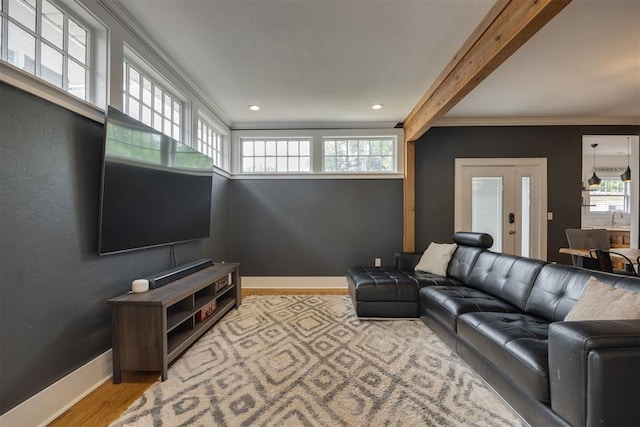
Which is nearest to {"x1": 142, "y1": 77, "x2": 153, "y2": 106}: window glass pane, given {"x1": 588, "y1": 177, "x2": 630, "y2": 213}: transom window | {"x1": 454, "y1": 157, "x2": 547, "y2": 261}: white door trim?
{"x1": 454, "y1": 157, "x2": 547, "y2": 261}: white door trim

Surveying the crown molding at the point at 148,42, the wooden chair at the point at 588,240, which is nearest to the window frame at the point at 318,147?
the crown molding at the point at 148,42

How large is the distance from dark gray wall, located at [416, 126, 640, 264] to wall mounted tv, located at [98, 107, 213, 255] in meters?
3.35

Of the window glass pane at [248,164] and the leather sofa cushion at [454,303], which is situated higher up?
the window glass pane at [248,164]

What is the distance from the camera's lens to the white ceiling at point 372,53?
6.50 ft

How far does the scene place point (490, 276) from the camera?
2631 millimetres

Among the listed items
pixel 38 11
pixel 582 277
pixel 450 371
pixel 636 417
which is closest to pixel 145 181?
pixel 38 11

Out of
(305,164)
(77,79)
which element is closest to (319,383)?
(77,79)

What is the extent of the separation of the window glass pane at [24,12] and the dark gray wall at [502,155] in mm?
4275

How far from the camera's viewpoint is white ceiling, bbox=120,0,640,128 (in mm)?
1980

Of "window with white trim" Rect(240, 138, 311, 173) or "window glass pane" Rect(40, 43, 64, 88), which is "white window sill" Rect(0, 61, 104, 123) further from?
"window with white trim" Rect(240, 138, 311, 173)

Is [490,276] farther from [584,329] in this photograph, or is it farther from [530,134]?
[530,134]

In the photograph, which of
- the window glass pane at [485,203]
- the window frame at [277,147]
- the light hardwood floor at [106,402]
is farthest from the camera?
the window frame at [277,147]

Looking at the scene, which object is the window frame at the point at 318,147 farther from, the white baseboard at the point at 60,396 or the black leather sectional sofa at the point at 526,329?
the white baseboard at the point at 60,396

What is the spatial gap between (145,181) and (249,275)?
8.80ft
